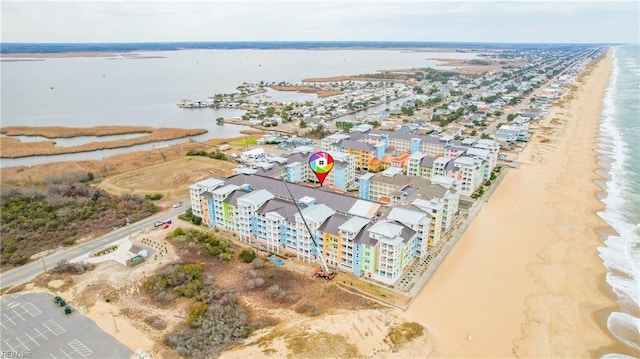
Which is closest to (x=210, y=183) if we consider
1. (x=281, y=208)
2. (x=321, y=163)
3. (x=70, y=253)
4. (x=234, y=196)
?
(x=234, y=196)

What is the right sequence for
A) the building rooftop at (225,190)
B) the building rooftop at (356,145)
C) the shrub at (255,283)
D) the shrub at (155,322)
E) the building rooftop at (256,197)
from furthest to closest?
the building rooftop at (356,145) < the building rooftop at (225,190) < the building rooftop at (256,197) < the shrub at (255,283) < the shrub at (155,322)

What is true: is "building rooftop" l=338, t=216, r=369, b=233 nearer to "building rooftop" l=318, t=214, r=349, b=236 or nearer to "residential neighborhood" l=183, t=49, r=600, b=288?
"residential neighborhood" l=183, t=49, r=600, b=288

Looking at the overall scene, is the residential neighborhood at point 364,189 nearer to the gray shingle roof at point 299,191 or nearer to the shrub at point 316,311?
the gray shingle roof at point 299,191

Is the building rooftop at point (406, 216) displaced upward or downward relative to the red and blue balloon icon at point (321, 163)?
downward

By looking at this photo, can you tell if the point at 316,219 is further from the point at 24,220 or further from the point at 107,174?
the point at 107,174

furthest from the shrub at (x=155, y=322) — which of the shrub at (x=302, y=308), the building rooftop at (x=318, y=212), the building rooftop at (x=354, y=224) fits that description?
the building rooftop at (x=354, y=224)

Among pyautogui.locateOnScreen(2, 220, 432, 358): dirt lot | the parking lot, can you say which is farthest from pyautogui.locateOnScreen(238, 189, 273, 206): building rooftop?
the parking lot
